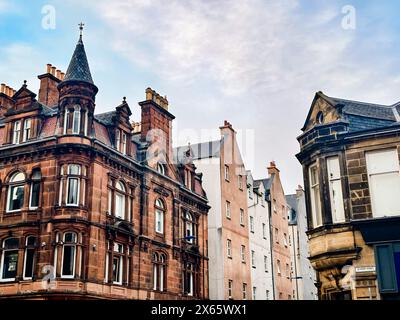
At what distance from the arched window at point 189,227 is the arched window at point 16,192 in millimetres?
13823

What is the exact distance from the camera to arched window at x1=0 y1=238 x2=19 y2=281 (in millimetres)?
30109

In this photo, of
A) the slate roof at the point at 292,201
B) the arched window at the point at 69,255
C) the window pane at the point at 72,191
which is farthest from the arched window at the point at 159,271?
the slate roof at the point at 292,201

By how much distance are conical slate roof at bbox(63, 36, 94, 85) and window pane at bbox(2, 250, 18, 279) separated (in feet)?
36.1

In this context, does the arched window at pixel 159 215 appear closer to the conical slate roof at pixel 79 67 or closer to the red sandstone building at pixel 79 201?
the red sandstone building at pixel 79 201

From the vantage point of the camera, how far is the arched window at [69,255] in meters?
28.9

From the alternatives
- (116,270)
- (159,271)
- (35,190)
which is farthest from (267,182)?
(35,190)

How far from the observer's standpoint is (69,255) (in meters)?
29.2

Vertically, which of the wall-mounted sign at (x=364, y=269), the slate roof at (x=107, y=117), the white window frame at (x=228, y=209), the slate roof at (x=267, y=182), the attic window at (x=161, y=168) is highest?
the slate roof at (x=267, y=182)

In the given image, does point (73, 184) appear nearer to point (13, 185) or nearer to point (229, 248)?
point (13, 185)

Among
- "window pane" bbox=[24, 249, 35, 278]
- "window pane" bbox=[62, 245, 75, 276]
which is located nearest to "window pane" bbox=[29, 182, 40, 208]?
"window pane" bbox=[24, 249, 35, 278]

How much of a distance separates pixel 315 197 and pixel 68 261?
14561mm

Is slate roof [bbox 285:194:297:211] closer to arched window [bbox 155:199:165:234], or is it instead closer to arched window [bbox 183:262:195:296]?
arched window [bbox 183:262:195:296]
